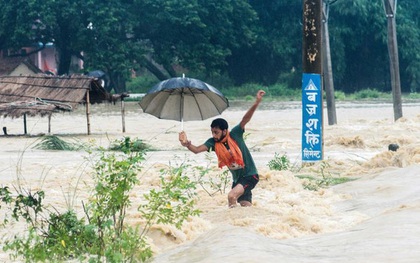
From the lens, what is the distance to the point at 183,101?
17.3 m

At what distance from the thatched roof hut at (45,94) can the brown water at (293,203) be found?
3.07ft

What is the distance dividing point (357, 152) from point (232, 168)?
1097 cm

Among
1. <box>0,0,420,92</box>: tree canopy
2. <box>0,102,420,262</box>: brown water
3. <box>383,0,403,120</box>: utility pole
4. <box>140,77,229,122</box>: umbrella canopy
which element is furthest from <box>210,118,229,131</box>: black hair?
<box>0,0,420,92</box>: tree canopy

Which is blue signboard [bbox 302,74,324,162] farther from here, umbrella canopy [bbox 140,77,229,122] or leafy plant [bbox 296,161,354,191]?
umbrella canopy [bbox 140,77,229,122]

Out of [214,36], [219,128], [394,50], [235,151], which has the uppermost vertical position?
[214,36]

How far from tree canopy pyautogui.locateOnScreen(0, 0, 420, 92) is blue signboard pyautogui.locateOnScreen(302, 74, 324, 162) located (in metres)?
40.0

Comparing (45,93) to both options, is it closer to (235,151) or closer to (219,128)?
(235,151)

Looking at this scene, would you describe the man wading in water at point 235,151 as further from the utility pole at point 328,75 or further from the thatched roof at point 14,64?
the thatched roof at point 14,64

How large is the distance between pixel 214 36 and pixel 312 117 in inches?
1784

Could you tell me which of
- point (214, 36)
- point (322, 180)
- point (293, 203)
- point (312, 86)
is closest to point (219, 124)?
point (293, 203)

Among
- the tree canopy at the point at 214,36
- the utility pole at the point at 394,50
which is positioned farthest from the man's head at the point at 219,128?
the tree canopy at the point at 214,36

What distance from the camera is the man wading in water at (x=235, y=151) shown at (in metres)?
13.0

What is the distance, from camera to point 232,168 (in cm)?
1341

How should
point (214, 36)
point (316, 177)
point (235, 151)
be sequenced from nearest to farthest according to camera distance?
point (235, 151) → point (316, 177) → point (214, 36)
